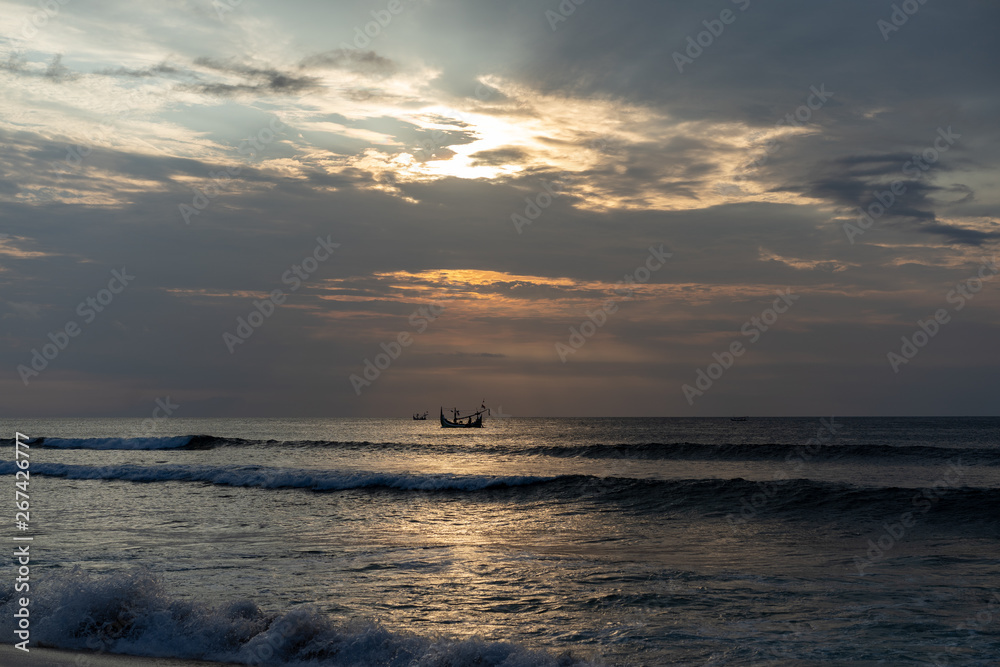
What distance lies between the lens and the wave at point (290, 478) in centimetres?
3231

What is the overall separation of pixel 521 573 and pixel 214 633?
6.34 metres

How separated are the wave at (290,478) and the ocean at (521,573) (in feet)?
2.00

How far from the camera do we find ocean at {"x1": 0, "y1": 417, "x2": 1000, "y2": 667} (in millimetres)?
9453

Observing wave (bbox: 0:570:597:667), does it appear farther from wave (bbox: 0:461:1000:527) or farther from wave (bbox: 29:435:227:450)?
wave (bbox: 29:435:227:450)

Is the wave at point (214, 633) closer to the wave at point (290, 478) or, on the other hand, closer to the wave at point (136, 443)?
the wave at point (290, 478)

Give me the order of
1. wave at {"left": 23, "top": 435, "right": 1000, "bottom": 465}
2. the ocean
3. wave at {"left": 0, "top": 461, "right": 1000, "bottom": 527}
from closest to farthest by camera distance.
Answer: the ocean, wave at {"left": 0, "top": 461, "right": 1000, "bottom": 527}, wave at {"left": 23, "top": 435, "right": 1000, "bottom": 465}

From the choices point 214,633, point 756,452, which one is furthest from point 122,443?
point 214,633

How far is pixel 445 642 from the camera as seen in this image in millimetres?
9039

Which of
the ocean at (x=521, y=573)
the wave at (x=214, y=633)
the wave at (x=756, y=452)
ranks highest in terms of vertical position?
the wave at (x=214, y=633)

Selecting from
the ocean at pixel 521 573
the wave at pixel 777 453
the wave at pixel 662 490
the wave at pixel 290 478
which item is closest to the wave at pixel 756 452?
the wave at pixel 777 453

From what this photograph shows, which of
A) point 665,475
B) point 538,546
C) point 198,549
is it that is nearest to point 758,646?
point 538,546

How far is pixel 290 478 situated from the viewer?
34.7m

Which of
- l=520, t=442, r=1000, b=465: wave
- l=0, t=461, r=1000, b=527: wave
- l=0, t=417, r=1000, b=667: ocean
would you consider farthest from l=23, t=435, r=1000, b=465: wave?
l=0, t=461, r=1000, b=527: wave

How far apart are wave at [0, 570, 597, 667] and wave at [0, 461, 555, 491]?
21250 millimetres
